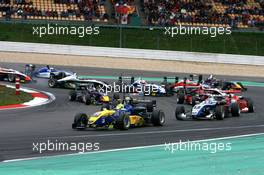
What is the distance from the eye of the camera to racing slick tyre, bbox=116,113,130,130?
58.3ft

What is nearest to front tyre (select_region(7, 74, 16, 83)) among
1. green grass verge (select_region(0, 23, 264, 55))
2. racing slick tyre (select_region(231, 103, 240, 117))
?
green grass verge (select_region(0, 23, 264, 55))

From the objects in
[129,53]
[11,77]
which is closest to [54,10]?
[129,53]

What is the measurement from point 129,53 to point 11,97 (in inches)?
697

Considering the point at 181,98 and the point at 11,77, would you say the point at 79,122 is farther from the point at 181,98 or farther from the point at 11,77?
the point at 11,77

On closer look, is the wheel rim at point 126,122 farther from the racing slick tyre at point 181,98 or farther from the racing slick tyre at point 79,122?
the racing slick tyre at point 181,98

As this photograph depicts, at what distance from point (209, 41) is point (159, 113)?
2642 cm

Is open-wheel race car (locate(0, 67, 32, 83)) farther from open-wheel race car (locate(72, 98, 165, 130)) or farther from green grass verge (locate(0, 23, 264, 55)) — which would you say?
open-wheel race car (locate(72, 98, 165, 130))

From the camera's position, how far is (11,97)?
24.6m

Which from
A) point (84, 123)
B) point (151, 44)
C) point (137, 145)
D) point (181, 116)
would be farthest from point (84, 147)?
point (151, 44)

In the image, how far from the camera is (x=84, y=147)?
48.0 ft

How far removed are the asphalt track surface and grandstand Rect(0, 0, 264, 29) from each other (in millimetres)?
20448

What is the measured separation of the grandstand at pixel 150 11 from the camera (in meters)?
45.5

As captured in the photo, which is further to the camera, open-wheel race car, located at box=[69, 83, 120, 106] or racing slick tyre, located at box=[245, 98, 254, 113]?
open-wheel race car, located at box=[69, 83, 120, 106]

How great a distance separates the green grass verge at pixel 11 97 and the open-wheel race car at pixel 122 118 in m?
5.57
